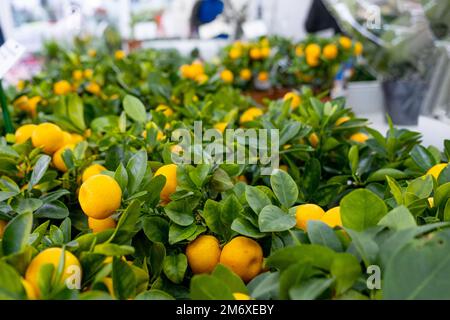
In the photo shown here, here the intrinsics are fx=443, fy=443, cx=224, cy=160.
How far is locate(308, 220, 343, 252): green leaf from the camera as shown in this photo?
37cm

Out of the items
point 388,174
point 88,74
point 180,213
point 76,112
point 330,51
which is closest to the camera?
point 180,213

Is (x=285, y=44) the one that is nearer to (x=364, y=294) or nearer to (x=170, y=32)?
(x=364, y=294)

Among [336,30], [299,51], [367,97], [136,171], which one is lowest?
[367,97]

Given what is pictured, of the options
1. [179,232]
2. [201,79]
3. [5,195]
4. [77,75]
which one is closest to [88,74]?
[77,75]

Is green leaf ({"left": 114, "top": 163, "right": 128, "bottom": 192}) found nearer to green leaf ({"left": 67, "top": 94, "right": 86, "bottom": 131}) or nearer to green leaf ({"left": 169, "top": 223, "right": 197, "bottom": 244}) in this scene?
green leaf ({"left": 169, "top": 223, "right": 197, "bottom": 244})

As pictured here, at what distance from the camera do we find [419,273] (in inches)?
11.5

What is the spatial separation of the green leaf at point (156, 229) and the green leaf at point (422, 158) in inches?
14.6

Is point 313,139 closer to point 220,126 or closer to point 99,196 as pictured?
point 220,126

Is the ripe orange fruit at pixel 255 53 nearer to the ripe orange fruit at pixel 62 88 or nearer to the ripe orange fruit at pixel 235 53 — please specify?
the ripe orange fruit at pixel 235 53

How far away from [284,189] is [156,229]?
151 mm

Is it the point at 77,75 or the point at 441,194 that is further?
the point at 77,75

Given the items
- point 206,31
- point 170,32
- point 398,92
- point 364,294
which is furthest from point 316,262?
point 170,32

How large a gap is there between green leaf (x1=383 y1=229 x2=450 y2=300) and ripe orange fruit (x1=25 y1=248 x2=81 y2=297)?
247 millimetres
